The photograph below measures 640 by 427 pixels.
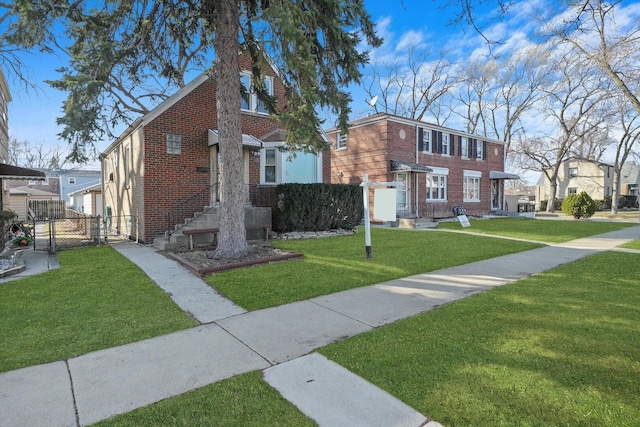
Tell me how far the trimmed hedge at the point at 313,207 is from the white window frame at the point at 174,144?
12.1 feet

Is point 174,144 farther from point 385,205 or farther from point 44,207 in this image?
point 44,207

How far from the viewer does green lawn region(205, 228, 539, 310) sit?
5.91 metres

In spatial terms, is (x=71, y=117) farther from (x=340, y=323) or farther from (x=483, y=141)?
(x=483, y=141)

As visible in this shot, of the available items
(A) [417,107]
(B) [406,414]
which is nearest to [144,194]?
(B) [406,414]

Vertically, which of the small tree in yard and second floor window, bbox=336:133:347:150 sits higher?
second floor window, bbox=336:133:347:150

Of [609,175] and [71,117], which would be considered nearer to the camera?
[71,117]

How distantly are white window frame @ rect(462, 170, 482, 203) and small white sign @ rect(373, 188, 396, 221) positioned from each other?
18.1 m

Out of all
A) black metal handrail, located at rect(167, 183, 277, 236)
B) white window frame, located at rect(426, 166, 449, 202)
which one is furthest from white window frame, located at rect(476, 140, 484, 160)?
black metal handrail, located at rect(167, 183, 277, 236)

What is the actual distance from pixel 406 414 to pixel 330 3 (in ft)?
24.2

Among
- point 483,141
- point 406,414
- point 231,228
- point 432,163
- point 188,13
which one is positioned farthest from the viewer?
point 483,141

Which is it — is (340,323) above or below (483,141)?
below

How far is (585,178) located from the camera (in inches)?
1751

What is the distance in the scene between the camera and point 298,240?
1173cm

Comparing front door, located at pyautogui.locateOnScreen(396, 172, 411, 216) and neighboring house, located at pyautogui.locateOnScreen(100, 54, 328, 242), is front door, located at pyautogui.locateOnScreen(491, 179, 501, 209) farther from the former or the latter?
neighboring house, located at pyautogui.locateOnScreen(100, 54, 328, 242)
